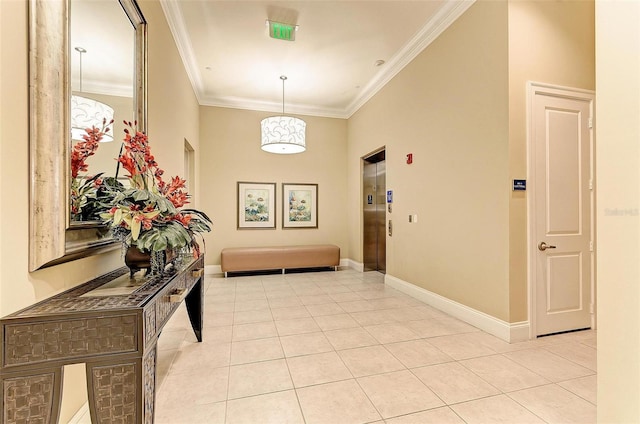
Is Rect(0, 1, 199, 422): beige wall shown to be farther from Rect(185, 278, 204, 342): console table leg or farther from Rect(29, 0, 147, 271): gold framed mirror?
Rect(185, 278, 204, 342): console table leg

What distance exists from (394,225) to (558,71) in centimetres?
275

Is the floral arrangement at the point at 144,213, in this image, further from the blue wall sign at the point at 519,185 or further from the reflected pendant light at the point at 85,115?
the blue wall sign at the point at 519,185

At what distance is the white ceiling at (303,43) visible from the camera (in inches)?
132

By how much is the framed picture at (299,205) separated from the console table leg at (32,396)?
526cm

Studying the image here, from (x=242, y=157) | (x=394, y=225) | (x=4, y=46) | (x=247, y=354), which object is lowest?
(x=247, y=354)

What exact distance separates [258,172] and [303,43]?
291cm

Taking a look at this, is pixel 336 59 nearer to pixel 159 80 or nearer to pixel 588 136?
pixel 159 80

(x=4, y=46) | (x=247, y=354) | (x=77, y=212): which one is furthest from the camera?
(x=247, y=354)

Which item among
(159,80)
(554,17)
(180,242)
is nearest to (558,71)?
(554,17)

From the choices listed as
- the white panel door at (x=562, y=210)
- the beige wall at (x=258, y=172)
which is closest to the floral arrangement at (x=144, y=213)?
the white panel door at (x=562, y=210)

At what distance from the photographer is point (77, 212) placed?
1.54 metres

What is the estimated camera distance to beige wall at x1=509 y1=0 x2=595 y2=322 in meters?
2.76

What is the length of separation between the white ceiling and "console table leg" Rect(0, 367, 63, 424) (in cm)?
363
